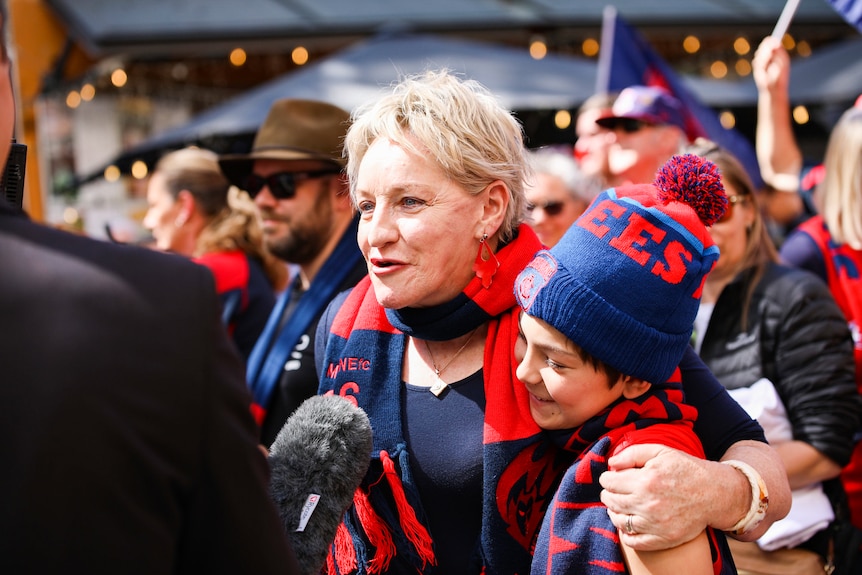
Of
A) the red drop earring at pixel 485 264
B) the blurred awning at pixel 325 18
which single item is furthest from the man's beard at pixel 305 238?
the blurred awning at pixel 325 18

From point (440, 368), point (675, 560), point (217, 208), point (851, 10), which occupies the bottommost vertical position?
point (675, 560)

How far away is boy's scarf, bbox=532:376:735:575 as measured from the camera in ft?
5.47

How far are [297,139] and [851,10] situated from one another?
8.31ft

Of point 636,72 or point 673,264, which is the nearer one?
point 673,264

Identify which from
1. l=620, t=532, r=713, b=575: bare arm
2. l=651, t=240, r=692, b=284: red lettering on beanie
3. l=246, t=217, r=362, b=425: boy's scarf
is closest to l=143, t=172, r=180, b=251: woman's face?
l=246, t=217, r=362, b=425: boy's scarf

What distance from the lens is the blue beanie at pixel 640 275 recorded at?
169 centimetres

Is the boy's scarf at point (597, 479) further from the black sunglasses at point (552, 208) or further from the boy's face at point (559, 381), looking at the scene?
the black sunglasses at point (552, 208)

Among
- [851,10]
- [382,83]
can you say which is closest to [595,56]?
[382,83]

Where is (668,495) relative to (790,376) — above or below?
above

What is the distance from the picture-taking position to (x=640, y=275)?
1687 millimetres

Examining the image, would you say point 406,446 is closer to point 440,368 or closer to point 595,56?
point 440,368

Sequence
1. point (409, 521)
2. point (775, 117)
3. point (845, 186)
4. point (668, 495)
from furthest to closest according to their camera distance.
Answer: point (775, 117) → point (845, 186) → point (409, 521) → point (668, 495)

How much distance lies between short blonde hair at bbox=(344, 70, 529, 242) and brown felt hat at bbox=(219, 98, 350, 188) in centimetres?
127

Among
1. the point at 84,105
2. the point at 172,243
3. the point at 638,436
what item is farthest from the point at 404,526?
the point at 84,105
